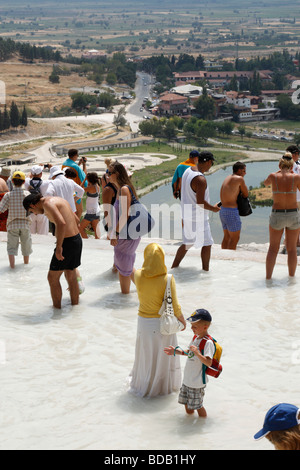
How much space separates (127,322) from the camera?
20.0 feet

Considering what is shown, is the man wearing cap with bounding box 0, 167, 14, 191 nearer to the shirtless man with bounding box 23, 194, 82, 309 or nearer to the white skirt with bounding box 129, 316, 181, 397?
the shirtless man with bounding box 23, 194, 82, 309

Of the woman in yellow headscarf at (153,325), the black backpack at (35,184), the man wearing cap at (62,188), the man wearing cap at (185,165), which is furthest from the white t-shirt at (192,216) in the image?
the woman in yellow headscarf at (153,325)

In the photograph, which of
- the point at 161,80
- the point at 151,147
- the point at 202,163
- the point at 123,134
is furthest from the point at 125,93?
the point at 202,163

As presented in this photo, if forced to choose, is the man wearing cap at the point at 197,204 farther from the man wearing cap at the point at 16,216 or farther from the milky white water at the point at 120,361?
the man wearing cap at the point at 16,216

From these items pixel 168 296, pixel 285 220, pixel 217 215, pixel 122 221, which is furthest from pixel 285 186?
pixel 217 215

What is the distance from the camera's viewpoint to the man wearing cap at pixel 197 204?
7.11 m

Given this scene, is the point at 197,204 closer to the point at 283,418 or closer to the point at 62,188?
the point at 62,188

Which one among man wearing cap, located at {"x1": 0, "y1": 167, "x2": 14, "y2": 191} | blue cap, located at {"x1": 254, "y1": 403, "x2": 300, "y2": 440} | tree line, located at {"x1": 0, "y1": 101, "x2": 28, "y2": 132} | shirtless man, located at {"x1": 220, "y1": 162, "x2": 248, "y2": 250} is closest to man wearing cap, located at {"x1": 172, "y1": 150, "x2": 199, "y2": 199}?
shirtless man, located at {"x1": 220, "y1": 162, "x2": 248, "y2": 250}

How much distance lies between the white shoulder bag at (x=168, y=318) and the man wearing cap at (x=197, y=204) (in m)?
2.71

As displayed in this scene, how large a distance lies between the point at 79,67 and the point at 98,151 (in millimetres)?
69718

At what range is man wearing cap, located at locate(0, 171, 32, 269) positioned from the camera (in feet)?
23.7

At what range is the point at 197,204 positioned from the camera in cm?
720

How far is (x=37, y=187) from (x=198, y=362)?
460 centimetres

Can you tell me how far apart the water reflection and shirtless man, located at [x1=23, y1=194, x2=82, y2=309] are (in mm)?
22365
